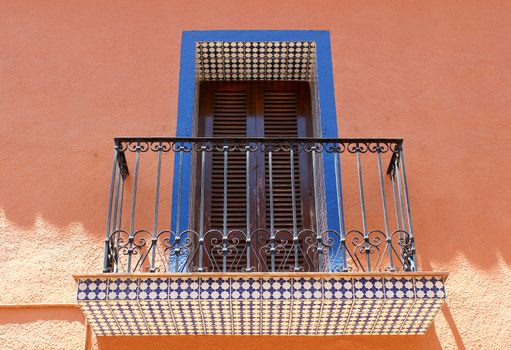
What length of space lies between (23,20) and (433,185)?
3.95m

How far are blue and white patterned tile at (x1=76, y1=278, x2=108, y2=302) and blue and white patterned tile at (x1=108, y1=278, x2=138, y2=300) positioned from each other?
4cm

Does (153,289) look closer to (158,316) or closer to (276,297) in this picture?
(158,316)

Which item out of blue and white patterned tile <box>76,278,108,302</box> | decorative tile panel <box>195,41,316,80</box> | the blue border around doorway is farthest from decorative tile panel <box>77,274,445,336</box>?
decorative tile panel <box>195,41,316,80</box>

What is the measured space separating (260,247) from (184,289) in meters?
1.26

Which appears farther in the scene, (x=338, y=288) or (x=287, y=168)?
(x=287, y=168)

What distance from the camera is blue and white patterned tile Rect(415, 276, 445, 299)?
547cm

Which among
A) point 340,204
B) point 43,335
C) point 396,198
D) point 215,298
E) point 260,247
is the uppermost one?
point 396,198

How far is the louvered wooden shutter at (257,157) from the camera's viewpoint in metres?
6.82

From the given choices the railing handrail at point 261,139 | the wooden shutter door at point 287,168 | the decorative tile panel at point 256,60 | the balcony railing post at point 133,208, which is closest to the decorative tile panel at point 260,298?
the balcony railing post at point 133,208

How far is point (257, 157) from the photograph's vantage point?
714 centimetres

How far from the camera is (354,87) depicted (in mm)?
7121

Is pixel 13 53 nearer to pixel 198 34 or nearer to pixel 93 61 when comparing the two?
pixel 93 61

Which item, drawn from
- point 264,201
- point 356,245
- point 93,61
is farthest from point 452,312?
point 93,61

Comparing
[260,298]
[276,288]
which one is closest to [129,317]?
[260,298]
